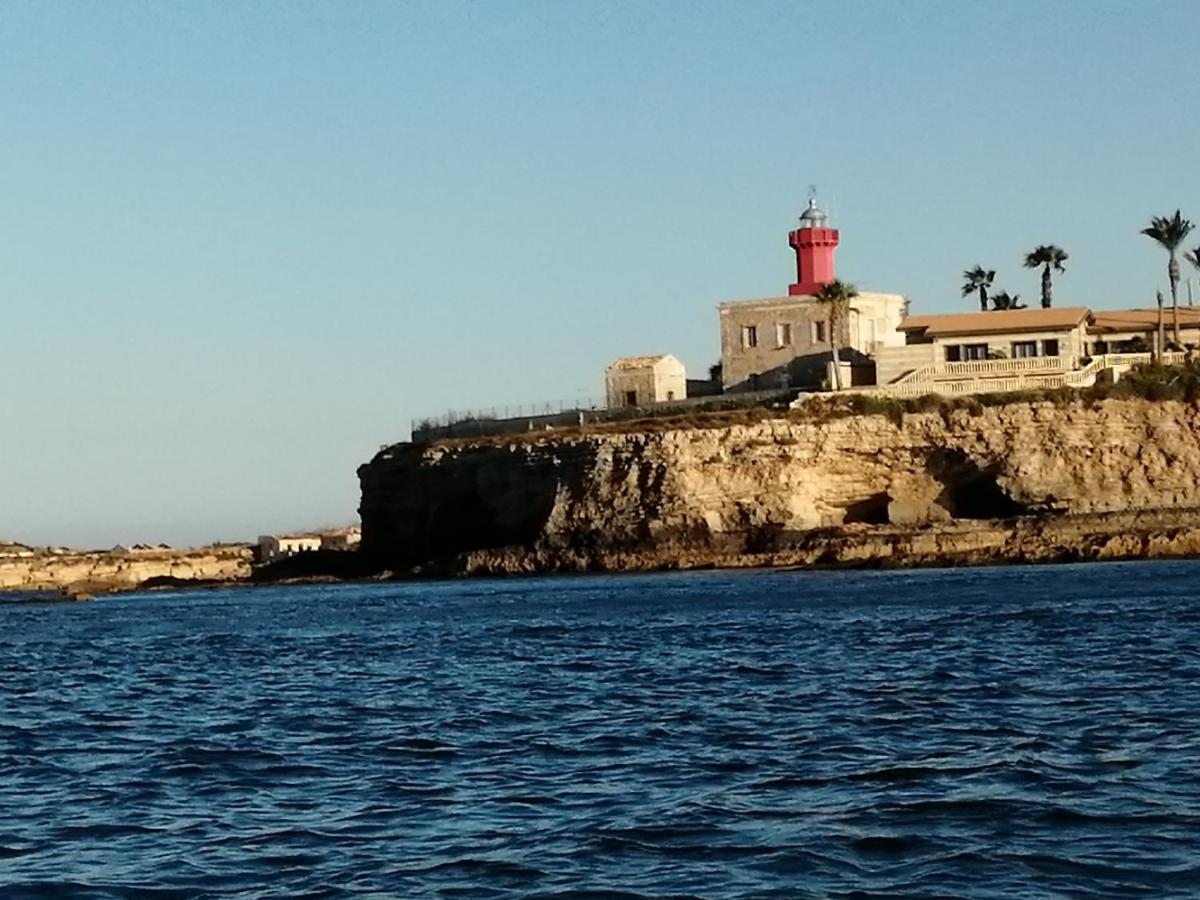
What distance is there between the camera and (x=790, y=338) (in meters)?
91.2

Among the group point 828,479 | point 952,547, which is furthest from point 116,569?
point 952,547

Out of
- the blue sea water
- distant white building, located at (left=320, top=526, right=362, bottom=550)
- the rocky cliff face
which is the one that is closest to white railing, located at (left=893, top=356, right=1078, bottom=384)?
the rocky cliff face

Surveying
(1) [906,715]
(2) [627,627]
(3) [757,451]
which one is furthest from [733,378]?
(1) [906,715]

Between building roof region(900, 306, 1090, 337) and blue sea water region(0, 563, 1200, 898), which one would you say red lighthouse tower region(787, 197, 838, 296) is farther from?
blue sea water region(0, 563, 1200, 898)

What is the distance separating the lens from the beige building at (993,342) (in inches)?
3297

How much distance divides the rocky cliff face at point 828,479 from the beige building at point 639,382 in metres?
11.8

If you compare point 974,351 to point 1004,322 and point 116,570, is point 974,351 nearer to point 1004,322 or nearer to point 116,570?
point 1004,322

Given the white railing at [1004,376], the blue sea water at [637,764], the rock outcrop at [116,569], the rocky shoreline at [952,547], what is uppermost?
the white railing at [1004,376]

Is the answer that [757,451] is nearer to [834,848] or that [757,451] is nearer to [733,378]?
[733,378]

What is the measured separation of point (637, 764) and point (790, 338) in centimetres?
7200

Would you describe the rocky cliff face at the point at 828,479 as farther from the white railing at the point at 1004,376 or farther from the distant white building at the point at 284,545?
the distant white building at the point at 284,545

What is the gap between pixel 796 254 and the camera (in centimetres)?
9750

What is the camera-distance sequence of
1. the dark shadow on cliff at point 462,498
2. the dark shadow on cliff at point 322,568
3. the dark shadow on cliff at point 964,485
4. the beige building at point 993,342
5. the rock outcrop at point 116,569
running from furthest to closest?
1. the rock outcrop at point 116,569
2. the dark shadow on cliff at point 322,568
3. the beige building at point 993,342
4. the dark shadow on cliff at point 462,498
5. the dark shadow on cliff at point 964,485

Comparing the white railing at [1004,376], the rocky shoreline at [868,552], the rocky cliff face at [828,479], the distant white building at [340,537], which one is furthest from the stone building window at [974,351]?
the distant white building at [340,537]
